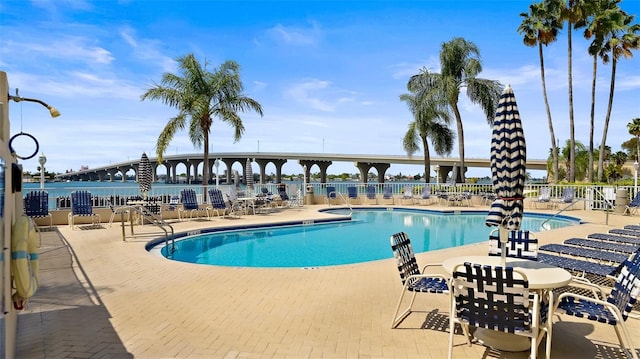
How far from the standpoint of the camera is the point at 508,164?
145 inches

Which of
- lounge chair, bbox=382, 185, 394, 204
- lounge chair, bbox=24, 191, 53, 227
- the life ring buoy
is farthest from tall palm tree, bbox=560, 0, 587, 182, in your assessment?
the life ring buoy

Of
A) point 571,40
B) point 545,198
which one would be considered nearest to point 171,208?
point 545,198

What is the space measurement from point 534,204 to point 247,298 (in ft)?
53.6

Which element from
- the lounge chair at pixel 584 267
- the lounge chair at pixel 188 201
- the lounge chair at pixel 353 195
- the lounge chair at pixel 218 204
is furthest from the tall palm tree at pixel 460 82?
the lounge chair at pixel 584 267

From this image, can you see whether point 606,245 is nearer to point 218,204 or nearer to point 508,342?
point 508,342

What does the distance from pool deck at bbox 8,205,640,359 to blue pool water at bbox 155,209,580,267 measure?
2.05 m

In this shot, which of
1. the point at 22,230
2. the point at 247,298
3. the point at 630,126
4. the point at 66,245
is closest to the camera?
the point at 22,230

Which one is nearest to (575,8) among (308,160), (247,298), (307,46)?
(307,46)

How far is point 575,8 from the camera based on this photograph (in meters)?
23.3

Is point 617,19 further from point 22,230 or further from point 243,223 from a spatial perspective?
point 22,230

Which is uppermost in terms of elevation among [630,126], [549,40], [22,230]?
[549,40]

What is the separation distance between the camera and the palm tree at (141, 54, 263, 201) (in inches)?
641

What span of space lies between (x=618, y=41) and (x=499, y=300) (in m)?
27.5

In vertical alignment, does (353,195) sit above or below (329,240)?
above
